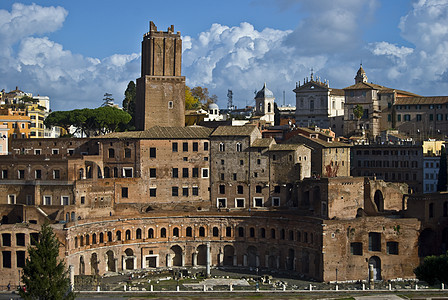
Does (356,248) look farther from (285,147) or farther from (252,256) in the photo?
(285,147)

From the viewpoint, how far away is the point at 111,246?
69812mm

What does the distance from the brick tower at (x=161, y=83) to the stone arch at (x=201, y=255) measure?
558 inches

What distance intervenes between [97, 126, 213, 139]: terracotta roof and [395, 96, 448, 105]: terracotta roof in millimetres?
31237

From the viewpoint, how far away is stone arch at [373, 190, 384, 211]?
7194cm

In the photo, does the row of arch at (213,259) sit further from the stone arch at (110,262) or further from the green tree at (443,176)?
the green tree at (443,176)

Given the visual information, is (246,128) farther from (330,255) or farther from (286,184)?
(330,255)

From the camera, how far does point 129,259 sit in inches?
2795

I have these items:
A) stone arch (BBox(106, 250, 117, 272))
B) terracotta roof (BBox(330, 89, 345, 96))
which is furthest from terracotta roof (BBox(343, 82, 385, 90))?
stone arch (BBox(106, 250, 117, 272))

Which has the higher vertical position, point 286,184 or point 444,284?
point 286,184

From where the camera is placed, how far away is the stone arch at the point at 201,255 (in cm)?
7312

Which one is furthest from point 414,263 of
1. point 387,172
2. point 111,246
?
point 111,246

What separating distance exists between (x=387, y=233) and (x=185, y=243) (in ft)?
63.3

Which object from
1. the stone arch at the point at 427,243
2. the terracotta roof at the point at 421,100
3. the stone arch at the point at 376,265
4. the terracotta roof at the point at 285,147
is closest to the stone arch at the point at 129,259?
the terracotta roof at the point at 285,147

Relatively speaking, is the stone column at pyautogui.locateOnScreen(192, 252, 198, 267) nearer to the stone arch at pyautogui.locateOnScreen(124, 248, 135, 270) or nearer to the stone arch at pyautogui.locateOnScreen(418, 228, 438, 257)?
the stone arch at pyautogui.locateOnScreen(124, 248, 135, 270)
